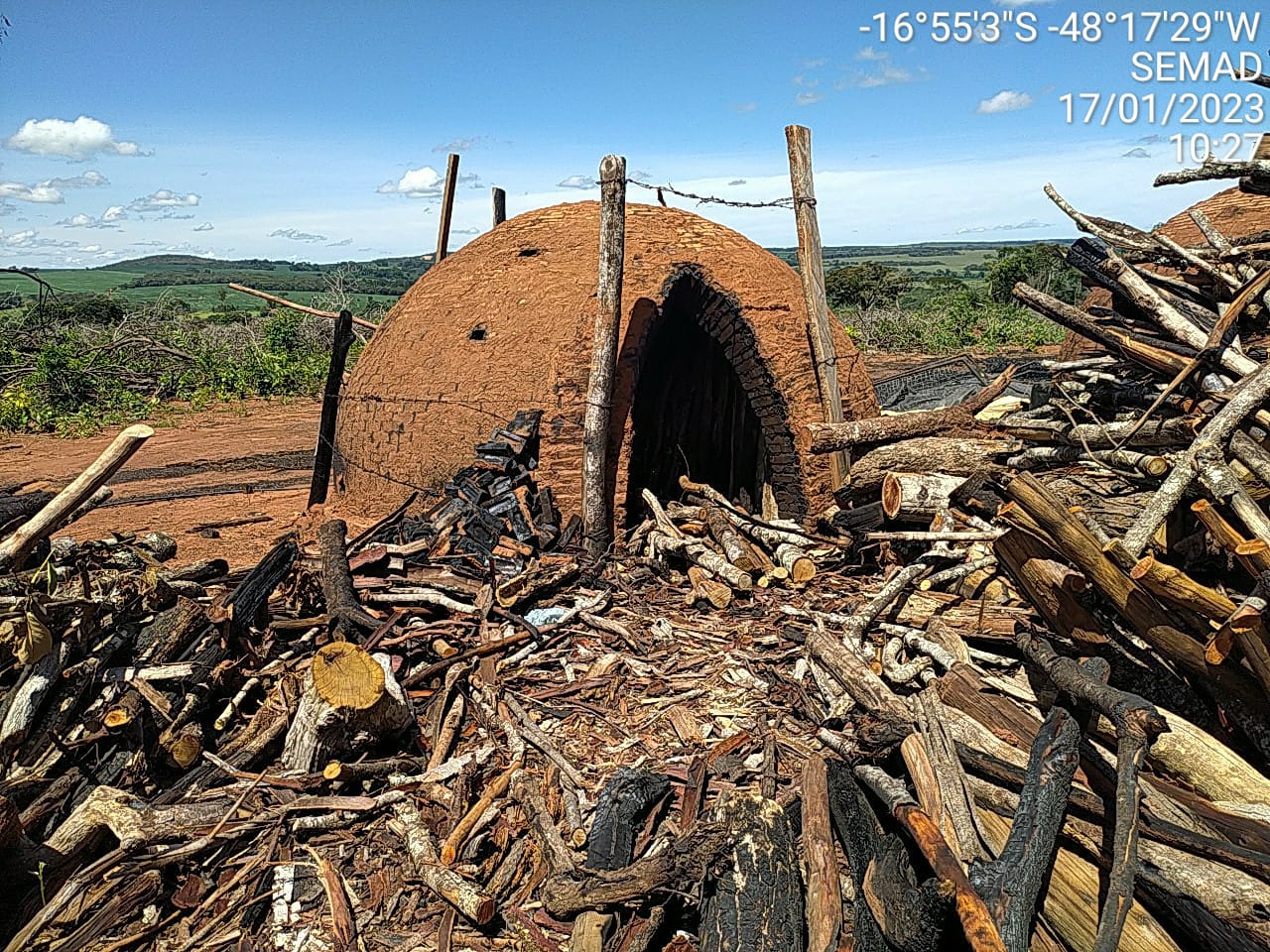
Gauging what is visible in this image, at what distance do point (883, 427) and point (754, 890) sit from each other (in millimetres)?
4848

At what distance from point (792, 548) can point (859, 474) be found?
884 mm

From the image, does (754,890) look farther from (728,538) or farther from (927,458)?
(927,458)

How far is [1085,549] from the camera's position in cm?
324

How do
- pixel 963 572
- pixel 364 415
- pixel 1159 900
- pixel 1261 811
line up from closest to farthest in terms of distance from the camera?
pixel 1159 900, pixel 1261 811, pixel 963 572, pixel 364 415

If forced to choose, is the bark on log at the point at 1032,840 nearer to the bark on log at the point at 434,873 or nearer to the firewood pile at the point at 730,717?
the firewood pile at the point at 730,717

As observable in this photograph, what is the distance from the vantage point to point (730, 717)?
4863 millimetres

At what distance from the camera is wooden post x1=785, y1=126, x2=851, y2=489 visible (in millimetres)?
7547

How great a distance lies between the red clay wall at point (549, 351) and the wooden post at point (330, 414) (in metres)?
0.57

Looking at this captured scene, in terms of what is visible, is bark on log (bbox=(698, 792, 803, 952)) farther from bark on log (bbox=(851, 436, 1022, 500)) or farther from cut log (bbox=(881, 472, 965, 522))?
bark on log (bbox=(851, 436, 1022, 500))

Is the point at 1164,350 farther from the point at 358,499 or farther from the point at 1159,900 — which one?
the point at 358,499

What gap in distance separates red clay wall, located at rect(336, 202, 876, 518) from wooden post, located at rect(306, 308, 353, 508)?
572mm

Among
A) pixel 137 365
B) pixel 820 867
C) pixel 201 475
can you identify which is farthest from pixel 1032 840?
pixel 137 365

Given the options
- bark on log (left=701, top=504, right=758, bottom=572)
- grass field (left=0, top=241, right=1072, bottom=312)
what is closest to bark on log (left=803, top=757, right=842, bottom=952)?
bark on log (left=701, top=504, right=758, bottom=572)

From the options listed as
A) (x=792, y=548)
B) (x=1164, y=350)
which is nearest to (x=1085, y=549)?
(x=1164, y=350)
